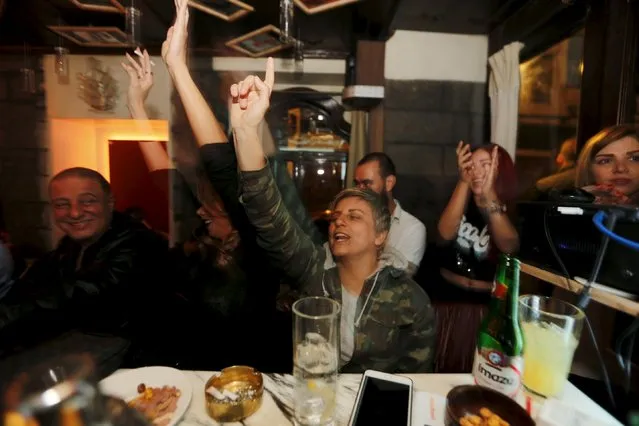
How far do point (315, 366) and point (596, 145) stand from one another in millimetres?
1179

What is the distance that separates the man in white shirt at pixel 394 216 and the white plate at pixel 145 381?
1.11 meters

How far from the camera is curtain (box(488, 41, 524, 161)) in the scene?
73.0 inches

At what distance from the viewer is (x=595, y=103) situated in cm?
133

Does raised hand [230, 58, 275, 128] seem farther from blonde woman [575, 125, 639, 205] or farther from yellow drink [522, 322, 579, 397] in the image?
blonde woman [575, 125, 639, 205]

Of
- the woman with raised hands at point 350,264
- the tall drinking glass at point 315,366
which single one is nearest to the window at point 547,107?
the woman with raised hands at point 350,264

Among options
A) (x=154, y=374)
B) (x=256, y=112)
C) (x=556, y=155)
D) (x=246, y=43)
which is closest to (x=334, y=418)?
(x=154, y=374)

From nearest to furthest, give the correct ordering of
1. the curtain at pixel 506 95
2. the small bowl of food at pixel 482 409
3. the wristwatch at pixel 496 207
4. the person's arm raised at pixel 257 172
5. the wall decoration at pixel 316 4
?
the small bowl of food at pixel 482 409 → the person's arm raised at pixel 257 172 → the wall decoration at pixel 316 4 → the wristwatch at pixel 496 207 → the curtain at pixel 506 95

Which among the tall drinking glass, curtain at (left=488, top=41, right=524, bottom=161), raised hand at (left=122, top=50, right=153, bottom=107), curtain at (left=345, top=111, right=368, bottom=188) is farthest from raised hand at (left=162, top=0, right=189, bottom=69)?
curtain at (left=488, top=41, right=524, bottom=161)

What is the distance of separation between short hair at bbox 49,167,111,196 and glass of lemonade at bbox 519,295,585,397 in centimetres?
136

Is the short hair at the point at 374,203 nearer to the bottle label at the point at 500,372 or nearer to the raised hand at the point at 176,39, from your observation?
the bottle label at the point at 500,372

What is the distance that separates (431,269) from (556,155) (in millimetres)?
967

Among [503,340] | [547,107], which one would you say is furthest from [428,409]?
[547,107]

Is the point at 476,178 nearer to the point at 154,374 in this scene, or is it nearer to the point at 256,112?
the point at 256,112

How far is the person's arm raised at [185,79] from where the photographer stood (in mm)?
873
